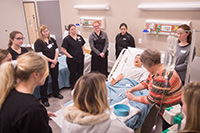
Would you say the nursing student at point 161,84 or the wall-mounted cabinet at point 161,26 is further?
the wall-mounted cabinet at point 161,26

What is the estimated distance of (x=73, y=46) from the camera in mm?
3117

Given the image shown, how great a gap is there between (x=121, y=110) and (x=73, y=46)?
180 cm

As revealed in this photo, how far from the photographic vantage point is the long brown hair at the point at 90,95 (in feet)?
3.48

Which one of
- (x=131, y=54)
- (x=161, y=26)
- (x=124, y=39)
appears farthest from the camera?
(x=124, y=39)

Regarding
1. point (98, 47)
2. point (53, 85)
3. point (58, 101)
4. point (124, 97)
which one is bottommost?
point (58, 101)

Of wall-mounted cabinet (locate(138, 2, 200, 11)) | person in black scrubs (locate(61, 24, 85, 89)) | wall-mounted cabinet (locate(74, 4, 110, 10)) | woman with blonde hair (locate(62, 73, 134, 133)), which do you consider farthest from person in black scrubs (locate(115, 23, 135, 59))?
woman with blonde hair (locate(62, 73, 134, 133))

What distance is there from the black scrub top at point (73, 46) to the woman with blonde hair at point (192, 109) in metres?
2.45

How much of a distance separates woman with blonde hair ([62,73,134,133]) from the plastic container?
566mm

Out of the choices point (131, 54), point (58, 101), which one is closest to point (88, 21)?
point (131, 54)

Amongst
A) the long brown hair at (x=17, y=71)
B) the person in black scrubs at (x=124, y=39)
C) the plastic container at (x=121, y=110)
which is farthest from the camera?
the person in black scrubs at (x=124, y=39)

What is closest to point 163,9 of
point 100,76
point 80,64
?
point 80,64

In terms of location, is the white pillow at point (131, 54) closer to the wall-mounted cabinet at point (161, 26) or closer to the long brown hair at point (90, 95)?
the wall-mounted cabinet at point (161, 26)

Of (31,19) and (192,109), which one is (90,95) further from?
(31,19)

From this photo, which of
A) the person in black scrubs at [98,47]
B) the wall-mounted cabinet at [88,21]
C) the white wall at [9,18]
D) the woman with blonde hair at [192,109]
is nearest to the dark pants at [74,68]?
the person in black scrubs at [98,47]
